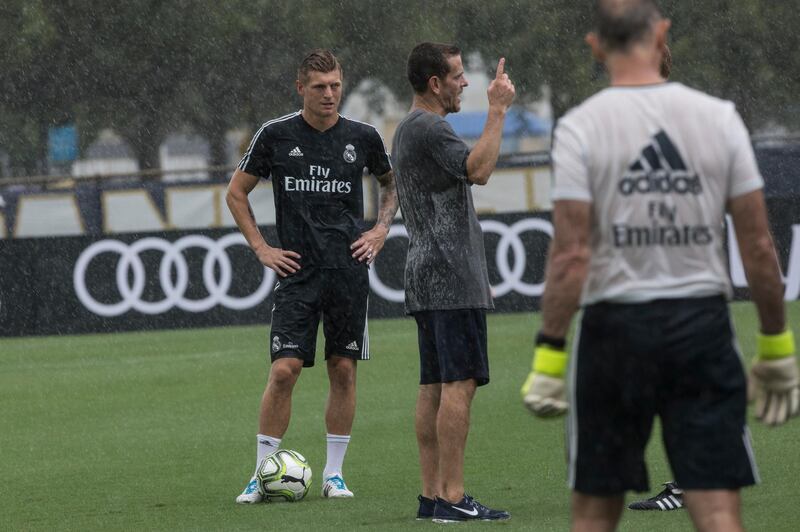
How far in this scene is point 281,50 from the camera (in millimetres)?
33250

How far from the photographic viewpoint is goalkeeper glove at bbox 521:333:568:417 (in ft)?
14.3

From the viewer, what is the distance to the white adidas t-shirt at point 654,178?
14.1ft

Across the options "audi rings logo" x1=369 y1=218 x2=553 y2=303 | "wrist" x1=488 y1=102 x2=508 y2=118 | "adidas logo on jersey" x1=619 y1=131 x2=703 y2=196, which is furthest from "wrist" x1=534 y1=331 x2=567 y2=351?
"audi rings logo" x1=369 y1=218 x2=553 y2=303

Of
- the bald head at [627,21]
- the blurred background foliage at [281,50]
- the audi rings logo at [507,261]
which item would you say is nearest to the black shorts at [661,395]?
the bald head at [627,21]

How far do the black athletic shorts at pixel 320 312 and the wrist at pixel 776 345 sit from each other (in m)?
3.71

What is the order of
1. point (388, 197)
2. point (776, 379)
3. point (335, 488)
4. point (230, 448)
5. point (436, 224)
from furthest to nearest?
point (230, 448), point (388, 197), point (335, 488), point (436, 224), point (776, 379)

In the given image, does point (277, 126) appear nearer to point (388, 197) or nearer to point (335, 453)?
point (388, 197)

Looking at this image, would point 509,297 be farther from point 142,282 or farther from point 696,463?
point 696,463

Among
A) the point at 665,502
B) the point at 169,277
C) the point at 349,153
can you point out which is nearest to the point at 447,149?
the point at 349,153

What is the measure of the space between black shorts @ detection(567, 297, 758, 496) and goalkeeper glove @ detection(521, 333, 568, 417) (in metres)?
0.09

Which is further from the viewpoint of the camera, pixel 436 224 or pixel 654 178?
pixel 436 224

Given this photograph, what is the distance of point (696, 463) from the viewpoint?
14.2 feet

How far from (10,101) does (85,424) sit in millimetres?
23128

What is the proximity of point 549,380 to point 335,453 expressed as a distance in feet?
12.0
